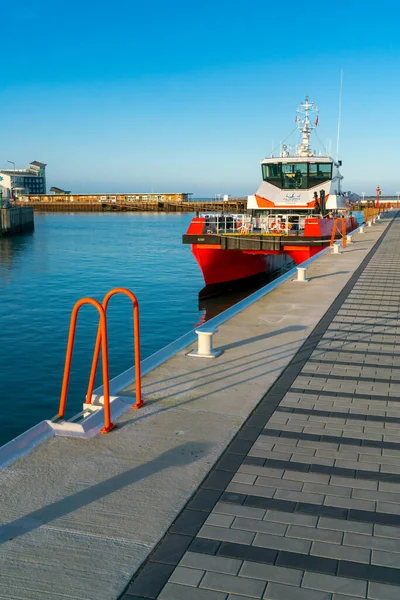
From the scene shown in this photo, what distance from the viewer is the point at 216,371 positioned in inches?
288

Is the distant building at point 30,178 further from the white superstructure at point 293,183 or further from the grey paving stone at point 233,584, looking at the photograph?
the grey paving stone at point 233,584

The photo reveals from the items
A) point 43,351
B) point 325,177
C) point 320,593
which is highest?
point 325,177

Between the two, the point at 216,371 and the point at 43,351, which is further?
the point at 43,351

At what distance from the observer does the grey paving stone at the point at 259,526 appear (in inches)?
151

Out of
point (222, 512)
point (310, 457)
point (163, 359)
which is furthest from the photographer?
point (163, 359)

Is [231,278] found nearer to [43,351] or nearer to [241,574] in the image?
[43,351]

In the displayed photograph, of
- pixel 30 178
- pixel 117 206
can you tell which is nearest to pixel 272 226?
pixel 117 206

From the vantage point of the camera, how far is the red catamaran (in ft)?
71.6

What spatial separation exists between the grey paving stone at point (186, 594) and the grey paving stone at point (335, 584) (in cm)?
52

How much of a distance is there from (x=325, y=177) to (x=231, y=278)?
28.3ft

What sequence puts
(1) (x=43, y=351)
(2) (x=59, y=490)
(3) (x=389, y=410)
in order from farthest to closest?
1. (1) (x=43, y=351)
2. (3) (x=389, y=410)
3. (2) (x=59, y=490)

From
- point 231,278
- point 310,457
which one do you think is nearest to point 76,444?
point 310,457

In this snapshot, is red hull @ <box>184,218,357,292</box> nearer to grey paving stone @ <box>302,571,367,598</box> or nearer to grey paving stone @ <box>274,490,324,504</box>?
grey paving stone @ <box>274,490,324,504</box>

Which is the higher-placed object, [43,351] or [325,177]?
[325,177]
